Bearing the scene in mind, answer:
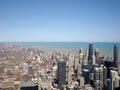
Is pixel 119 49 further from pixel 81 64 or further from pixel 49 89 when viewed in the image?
pixel 49 89

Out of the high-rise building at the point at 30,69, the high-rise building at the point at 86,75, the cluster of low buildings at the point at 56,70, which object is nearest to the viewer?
the cluster of low buildings at the point at 56,70

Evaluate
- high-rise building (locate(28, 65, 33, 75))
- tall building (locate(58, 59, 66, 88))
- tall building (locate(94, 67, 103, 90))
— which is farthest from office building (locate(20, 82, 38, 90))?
tall building (locate(94, 67, 103, 90))

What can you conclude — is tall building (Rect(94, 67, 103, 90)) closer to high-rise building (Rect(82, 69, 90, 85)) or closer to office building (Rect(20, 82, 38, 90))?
high-rise building (Rect(82, 69, 90, 85))

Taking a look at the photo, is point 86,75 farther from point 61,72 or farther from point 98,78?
point 61,72

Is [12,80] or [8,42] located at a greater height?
[8,42]

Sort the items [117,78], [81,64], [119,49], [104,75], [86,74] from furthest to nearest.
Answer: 1. [81,64]
2. [86,74]
3. [119,49]
4. [104,75]
5. [117,78]

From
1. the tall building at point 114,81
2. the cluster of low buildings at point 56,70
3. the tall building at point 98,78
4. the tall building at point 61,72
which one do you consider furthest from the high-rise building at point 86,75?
the tall building at point 114,81

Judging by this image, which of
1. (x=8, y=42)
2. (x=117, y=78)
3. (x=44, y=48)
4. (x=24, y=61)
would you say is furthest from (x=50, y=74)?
(x=117, y=78)

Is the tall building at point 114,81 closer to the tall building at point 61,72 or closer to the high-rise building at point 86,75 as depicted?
the high-rise building at point 86,75

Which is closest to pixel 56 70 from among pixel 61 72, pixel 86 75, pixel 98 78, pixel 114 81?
pixel 61 72
